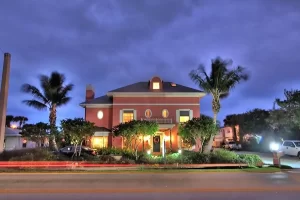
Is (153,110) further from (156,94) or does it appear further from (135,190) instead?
(135,190)

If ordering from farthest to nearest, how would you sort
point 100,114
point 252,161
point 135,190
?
1. point 100,114
2. point 252,161
3. point 135,190

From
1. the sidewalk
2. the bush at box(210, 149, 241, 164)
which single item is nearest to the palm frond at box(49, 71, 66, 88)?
the sidewalk

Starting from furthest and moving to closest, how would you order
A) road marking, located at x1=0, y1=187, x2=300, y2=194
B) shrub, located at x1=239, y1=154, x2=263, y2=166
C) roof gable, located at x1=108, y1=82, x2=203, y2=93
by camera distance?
roof gable, located at x1=108, y1=82, x2=203, y2=93, shrub, located at x1=239, y1=154, x2=263, y2=166, road marking, located at x1=0, y1=187, x2=300, y2=194

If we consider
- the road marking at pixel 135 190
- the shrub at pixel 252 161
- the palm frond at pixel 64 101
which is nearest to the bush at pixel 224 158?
the shrub at pixel 252 161

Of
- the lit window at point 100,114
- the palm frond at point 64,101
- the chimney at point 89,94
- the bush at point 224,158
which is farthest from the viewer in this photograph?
the chimney at point 89,94

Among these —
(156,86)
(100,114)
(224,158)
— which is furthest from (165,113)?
(224,158)

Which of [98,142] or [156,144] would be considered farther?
[98,142]

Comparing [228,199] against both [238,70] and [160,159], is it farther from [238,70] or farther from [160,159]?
[238,70]

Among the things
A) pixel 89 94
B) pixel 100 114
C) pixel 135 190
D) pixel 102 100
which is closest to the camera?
pixel 135 190

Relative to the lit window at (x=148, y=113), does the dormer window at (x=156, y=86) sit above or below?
above

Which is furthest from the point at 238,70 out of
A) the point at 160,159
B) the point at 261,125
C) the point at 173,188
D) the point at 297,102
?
the point at 261,125

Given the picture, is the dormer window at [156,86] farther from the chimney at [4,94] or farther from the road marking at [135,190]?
the road marking at [135,190]

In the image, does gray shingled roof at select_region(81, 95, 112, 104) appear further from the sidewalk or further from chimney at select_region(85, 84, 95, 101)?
the sidewalk

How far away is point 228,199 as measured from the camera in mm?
7367
